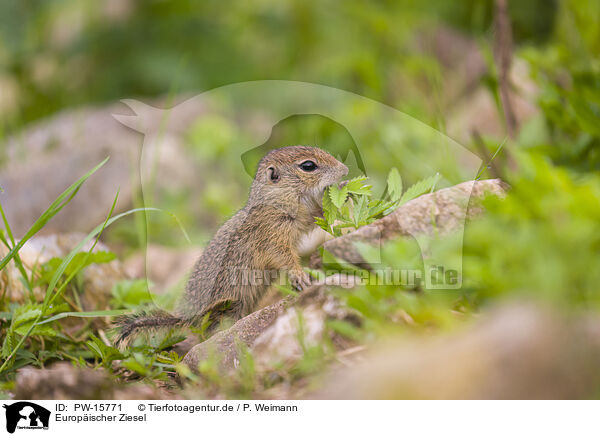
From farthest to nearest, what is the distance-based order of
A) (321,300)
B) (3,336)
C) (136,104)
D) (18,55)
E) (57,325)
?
(18,55) → (136,104) → (57,325) → (3,336) → (321,300)

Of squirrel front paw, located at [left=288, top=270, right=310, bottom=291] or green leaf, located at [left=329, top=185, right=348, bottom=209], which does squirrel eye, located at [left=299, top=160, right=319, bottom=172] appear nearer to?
green leaf, located at [left=329, top=185, right=348, bottom=209]

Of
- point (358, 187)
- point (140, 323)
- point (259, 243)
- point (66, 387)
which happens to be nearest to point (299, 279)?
point (259, 243)

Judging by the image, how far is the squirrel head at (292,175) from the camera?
275cm

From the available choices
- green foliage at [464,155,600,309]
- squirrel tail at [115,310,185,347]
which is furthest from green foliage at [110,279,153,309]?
green foliage at [464,155,600,309]

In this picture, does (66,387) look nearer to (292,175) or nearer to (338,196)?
(338,196)

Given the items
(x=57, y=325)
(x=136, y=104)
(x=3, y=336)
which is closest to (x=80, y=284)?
(x=57, y=325)

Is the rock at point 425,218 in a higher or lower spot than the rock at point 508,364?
higher

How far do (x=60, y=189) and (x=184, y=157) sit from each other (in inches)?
50.1

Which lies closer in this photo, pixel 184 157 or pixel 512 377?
pixel 512 377

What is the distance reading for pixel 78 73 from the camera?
7145mm

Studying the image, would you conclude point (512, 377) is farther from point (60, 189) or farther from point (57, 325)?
point (60, 189)

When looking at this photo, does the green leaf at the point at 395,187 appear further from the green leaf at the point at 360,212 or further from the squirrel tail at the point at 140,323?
the squirrel tail at the point at 140,323
